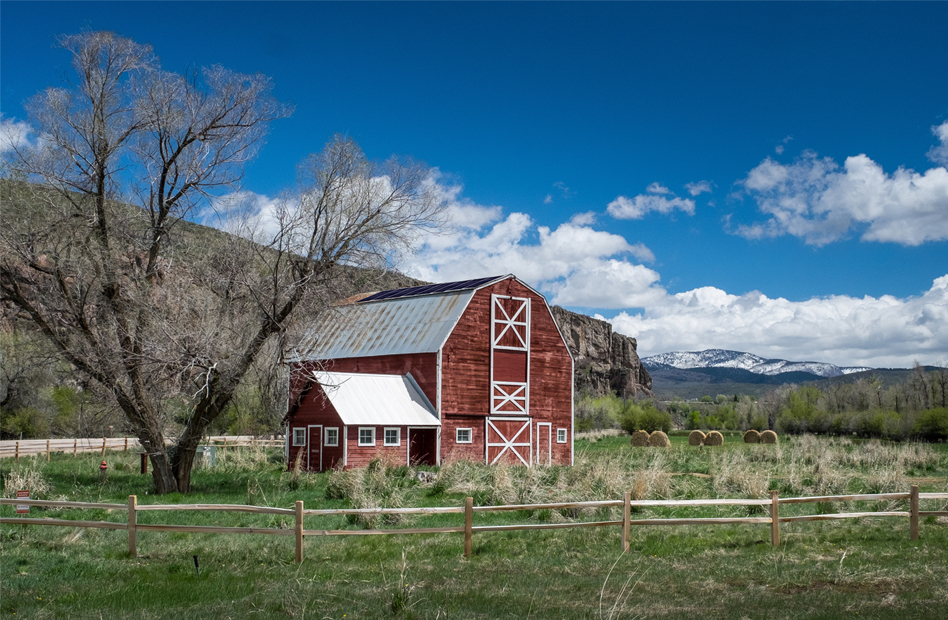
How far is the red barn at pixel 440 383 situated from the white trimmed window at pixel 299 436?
43mm

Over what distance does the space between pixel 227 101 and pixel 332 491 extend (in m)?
9.57

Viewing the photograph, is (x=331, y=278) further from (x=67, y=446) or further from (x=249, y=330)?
(x=67, y=446)

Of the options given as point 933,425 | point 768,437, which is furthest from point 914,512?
→ point 933,425

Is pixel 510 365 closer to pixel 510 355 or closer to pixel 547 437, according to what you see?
pixel 510 355

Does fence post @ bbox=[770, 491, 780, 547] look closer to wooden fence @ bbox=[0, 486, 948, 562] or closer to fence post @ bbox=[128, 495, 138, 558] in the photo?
wooden fence @ bbox=[0, 486, 948, 562]

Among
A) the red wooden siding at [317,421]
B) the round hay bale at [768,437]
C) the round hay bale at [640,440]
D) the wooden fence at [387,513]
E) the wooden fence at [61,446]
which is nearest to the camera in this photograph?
the wooden fence at [387,513]

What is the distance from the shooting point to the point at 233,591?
9859mm

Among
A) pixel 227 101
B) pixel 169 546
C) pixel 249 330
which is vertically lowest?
pixel 169 546

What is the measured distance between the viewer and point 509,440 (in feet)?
104

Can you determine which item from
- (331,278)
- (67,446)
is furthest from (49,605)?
(67,446)

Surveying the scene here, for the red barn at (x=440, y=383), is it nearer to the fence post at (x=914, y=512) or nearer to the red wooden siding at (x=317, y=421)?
the red wooden siding at (x=317, y=421)

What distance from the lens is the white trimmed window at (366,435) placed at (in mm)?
27375

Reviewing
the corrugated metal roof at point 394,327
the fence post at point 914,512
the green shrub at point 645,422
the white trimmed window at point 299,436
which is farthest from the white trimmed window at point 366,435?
the green shrub at point 645,422

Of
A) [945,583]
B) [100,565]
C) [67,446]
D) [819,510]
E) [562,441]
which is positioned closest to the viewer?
[945,583]
